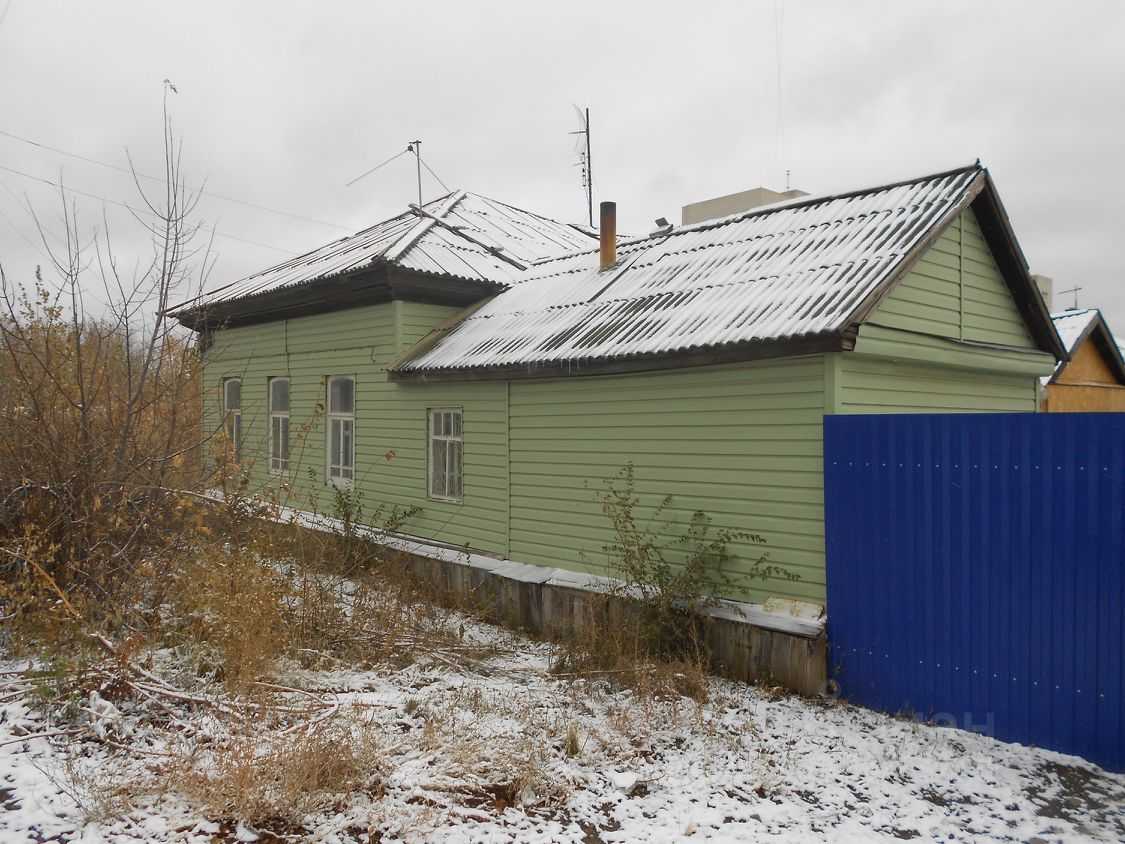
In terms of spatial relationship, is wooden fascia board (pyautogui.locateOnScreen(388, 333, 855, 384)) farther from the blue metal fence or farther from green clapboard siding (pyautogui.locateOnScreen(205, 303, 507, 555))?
the blue metal fence

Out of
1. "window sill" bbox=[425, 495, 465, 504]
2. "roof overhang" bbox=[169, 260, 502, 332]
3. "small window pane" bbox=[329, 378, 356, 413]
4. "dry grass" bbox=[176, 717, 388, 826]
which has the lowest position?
"dry grass" bbox=[176, 717, 388, 826]

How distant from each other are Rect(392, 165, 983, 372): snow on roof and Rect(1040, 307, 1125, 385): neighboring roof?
9.38 meters

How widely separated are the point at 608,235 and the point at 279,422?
6944mm

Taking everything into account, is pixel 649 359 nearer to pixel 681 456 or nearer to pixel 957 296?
pixel 681 456

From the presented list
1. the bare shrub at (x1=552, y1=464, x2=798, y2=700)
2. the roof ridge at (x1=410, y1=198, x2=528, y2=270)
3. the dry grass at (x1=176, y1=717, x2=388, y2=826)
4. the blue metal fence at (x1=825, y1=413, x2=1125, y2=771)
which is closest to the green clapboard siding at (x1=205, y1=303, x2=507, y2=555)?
the roof ridge at (x1=410, y1=198, x2=528, y2=270)

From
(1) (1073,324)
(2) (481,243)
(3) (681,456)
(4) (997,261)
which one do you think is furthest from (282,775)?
(1) (1073,324)

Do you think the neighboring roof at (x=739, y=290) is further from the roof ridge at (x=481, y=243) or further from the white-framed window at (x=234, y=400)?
the white-framed window at (x=234, y=400)

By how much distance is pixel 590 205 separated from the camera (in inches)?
944

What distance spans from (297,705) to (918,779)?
12.6 feet

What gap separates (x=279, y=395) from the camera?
43.9ft

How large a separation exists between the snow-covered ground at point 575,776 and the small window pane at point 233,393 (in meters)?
9.69

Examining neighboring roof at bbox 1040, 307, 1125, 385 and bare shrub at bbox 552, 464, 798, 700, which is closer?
bare shrub at bbox 552, 464, 798, 700

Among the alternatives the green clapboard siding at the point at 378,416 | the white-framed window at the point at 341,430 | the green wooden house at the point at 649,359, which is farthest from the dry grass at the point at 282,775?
the white-framed window at the point at 341,430

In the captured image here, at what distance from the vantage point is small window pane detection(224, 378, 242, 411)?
1446cm
